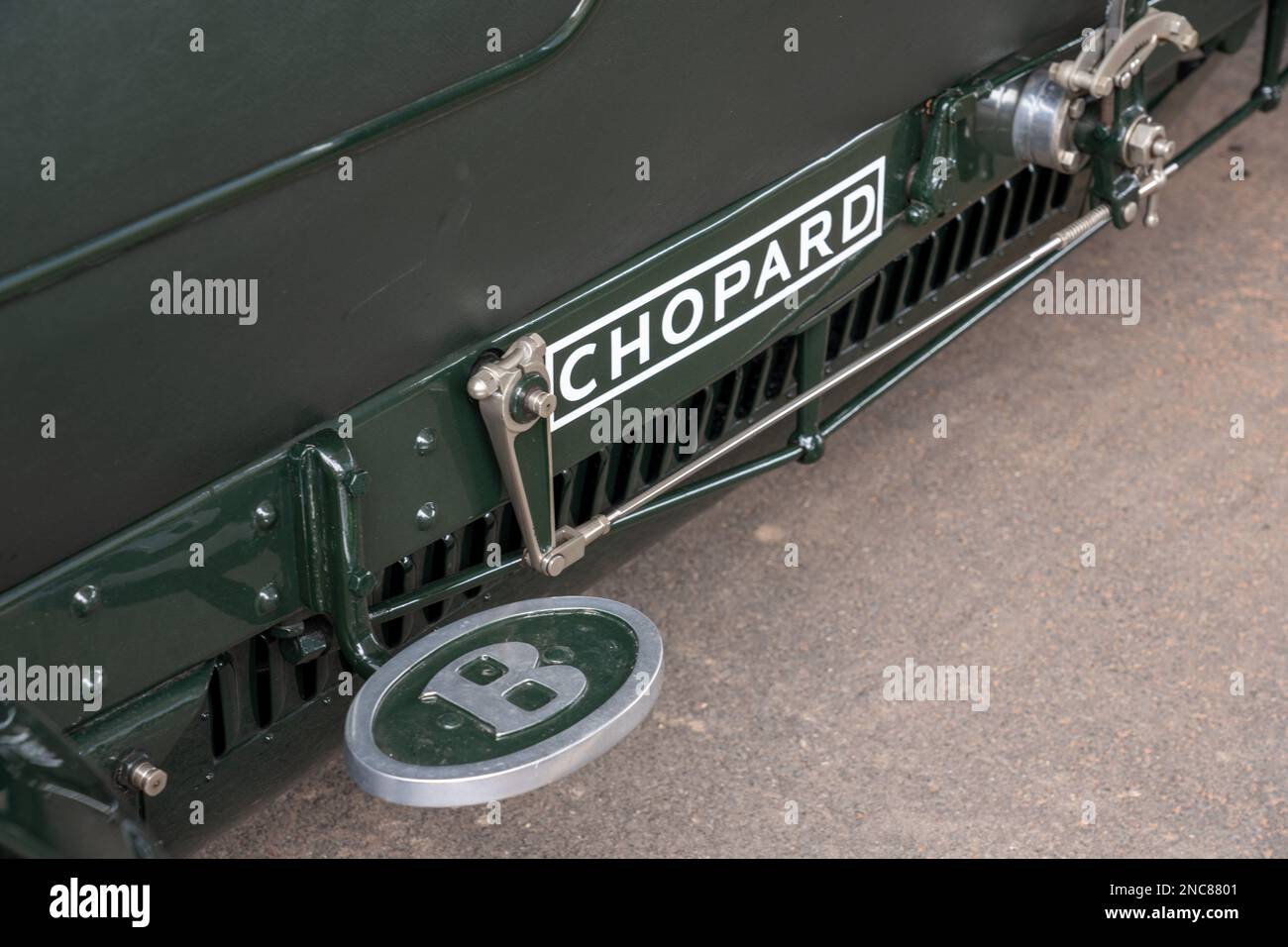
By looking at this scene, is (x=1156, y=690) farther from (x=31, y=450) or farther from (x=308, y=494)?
(x=31, y=450)

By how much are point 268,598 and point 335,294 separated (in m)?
0.32

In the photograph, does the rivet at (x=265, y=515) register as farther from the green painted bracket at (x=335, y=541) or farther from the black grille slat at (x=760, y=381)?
the black grille slat at (x=760, y=381)

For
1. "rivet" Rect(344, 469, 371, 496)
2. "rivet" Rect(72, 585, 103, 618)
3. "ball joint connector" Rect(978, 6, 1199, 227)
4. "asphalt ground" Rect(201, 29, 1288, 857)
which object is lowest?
"asphalt ground" Rect(201, 29, 1288, 857)

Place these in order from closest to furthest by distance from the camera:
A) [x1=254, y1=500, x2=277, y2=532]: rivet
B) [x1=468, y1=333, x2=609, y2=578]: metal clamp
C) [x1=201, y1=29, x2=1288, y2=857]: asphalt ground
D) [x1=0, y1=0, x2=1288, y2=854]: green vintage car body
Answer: [x1=0, y1=0, x2=1288, y2=854]: green vintage car body
[x1=254, y1=500, x2=277, y2=532]: rivet
[x1=468, y1=333, x2=609, y2=578]: metal clamp
[x1=201, y1=29, x2=1288, y2=857]: asphalt ground

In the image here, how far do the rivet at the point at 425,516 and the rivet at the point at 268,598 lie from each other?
18cm

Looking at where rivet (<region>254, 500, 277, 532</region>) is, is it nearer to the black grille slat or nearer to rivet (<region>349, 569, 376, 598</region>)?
rivet (<region>349, 569, 376, 598</region>)

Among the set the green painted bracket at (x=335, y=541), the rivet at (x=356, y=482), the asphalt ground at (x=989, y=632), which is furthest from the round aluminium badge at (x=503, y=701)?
the asphalt ground at (x=989, y=632)

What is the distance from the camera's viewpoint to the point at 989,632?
253 cm

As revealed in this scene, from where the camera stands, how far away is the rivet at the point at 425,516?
173cm

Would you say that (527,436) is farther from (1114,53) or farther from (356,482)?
Result: (1114,53)

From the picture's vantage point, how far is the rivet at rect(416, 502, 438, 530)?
67.9 inches

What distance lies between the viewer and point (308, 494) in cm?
159

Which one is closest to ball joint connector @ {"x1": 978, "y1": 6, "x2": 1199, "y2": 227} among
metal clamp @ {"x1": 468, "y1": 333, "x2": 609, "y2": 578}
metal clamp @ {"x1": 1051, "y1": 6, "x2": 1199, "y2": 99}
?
metal clamp @ {"x1": 1051, "y1": 6, "x2": 1199, "y2": 99}
